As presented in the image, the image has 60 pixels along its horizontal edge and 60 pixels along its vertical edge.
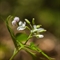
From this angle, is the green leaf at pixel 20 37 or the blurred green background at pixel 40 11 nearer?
the green leaf at pixel 20 37

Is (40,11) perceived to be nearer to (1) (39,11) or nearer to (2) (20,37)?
(1) (39,11)

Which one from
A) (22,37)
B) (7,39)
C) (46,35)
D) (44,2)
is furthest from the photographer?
(44,2)

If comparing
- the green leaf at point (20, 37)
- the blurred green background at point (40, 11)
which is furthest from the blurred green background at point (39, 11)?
the green leaf at point (20, 37)

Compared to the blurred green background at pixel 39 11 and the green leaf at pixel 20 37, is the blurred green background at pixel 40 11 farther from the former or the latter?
the green leaf at pixel 20 37

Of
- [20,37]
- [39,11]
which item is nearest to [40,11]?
[39,11]

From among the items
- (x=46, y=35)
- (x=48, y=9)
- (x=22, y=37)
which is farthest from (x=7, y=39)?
(x=22, y=37)

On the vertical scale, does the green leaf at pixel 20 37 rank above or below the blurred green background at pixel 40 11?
above

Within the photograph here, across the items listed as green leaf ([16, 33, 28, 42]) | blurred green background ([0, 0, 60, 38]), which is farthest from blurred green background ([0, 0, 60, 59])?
green leaf ([16, 33, 28, 42])

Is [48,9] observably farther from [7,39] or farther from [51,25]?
[7,39]
